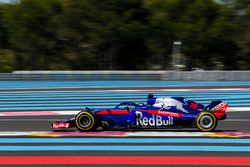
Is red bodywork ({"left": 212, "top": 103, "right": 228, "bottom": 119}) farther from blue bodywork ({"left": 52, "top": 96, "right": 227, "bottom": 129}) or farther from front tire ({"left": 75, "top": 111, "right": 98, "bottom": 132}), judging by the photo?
front tire ({"left": 75, "top": 111, "right": 98, "bottom": 132})

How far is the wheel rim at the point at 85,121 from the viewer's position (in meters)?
10.2

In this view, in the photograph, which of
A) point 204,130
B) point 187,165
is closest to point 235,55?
point 204,130

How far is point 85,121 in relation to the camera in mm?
10305

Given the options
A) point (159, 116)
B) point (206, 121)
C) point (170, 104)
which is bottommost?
point (206, 121)

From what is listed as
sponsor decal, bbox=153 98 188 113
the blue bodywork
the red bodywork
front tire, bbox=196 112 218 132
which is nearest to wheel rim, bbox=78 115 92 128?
the blue bodywork

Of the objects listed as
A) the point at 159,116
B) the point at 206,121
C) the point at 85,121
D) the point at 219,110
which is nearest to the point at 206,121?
the point at 206,121

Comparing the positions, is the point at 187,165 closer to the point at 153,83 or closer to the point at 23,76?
the point at 153,83

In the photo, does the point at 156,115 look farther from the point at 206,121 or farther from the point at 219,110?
the point at 219,110

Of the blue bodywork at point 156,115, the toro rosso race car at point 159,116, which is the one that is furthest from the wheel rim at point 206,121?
the blue bodywork at point 156,115

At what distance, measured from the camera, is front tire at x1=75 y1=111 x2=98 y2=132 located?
33.6 feet

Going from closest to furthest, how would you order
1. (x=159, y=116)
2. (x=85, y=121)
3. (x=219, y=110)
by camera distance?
(x=159, y=116) → (x=219, y=110) → (x=85, y=121)

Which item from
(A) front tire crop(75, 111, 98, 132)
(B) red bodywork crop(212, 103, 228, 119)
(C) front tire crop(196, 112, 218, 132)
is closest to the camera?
(C) front tire crop(196, 112, 218, 132)

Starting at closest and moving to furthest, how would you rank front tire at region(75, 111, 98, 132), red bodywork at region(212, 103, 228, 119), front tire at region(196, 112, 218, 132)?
front tire at region(196, 112, 218, 132), red bodywork at region(212, 103, 228, 119), front tire at region(75, 111, 98, 132)

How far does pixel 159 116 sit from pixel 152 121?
0.61ft
